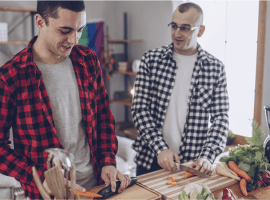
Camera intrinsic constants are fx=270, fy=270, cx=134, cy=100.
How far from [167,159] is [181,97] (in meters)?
0.41

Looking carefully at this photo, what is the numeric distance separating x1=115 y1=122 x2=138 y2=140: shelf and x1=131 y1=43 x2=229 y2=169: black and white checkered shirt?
247cm

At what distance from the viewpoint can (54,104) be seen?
110cm

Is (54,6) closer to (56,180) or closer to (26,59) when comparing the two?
(26,59)

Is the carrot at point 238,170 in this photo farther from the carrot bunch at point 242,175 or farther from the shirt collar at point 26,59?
the shirt collar at point 26,59

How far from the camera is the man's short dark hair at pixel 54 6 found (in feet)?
3.17

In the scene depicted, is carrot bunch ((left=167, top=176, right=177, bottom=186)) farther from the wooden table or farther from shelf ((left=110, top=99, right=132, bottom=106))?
→ shelf ((left=110, top=99, right=132, bottom=106))

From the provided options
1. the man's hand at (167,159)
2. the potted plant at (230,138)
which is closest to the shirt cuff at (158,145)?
the man's hand at (167,159)

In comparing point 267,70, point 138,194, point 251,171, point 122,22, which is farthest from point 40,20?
point 122,22

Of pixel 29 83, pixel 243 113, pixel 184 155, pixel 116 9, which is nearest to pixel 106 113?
pixel 29 83

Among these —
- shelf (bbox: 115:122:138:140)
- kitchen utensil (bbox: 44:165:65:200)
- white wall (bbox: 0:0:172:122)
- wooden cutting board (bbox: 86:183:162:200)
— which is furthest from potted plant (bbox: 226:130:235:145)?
kitchen utensil (bbox: 44:165:65:200)

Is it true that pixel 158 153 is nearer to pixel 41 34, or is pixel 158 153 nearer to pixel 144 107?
pixel 144 107

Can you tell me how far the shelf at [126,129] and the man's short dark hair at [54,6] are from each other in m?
3.13

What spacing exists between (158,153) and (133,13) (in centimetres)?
348

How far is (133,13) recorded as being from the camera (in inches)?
175
